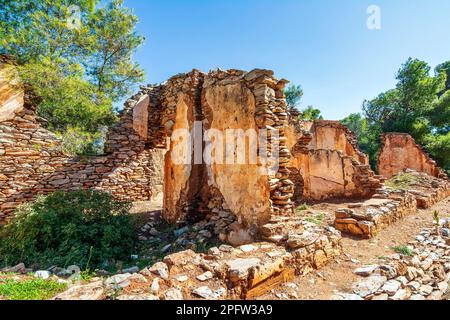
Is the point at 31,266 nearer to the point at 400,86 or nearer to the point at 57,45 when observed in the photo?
the point at 57,45

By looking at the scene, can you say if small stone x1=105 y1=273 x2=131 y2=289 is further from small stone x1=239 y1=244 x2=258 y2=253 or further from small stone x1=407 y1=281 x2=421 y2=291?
small stone x1=407 y1=281 x2=421 y2=291

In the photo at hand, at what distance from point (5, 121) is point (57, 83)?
1690 millimetres

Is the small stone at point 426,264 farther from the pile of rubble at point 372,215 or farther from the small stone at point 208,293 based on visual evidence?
the small stone at point 208,293

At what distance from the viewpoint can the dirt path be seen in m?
2.94

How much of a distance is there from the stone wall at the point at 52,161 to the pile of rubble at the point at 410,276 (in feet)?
23.1

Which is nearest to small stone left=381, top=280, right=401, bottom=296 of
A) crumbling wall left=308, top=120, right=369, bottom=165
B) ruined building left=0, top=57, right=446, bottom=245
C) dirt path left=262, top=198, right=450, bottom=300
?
dirt path left=262, top=198, right=450, bottom=300

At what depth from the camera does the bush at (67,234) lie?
148 inches

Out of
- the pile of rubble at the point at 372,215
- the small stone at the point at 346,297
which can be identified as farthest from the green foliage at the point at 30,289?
the pile of rubble at the point at 372,215

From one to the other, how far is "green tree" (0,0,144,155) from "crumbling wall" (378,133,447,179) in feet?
50.0

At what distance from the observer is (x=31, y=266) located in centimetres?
353

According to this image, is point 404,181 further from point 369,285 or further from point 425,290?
point 369,285

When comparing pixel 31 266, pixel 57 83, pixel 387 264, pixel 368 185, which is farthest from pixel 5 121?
pixel 368 185

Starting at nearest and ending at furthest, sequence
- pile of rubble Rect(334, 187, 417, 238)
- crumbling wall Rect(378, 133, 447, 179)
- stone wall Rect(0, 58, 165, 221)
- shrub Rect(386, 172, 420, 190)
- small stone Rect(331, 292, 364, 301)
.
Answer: small stone Rect(331, 292, 364, 301) < pile of rubble Rect(334, 187, 417, 238) < stone wall Rect(0, 58, 165, 221) < shrub Rect(386, 172, 420, 190) < crumbling wall Rect(378, 133, 447, 179)

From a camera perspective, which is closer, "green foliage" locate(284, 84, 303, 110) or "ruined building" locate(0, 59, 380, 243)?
"ruined building" locate(0, 59, 380, 243)
